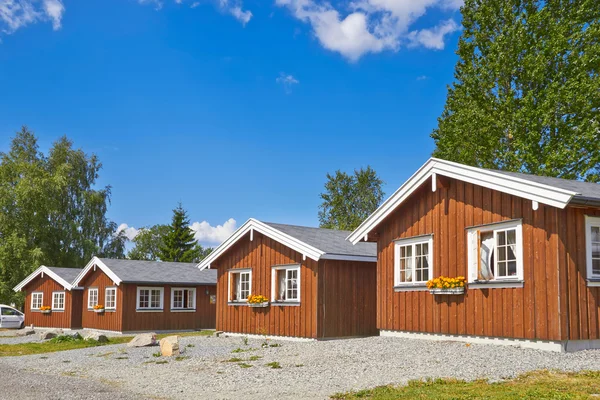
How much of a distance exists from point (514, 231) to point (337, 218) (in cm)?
5445

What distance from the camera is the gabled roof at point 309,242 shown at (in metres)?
20.0

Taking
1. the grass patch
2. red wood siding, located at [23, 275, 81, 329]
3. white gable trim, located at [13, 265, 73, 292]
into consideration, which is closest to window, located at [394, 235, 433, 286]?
the grass patch

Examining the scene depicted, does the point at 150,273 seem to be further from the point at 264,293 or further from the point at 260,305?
the point at 260,305

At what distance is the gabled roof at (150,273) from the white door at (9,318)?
7429 millimetres

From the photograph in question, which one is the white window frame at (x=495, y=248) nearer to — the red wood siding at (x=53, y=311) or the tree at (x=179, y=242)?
the red wood siding at (x=53, y=311)

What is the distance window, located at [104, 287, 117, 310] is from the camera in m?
31.2

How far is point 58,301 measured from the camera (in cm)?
3644

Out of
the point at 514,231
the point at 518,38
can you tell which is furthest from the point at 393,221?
the point at 518,38

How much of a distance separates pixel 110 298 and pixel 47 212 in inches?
802

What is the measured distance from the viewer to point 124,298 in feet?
99.8

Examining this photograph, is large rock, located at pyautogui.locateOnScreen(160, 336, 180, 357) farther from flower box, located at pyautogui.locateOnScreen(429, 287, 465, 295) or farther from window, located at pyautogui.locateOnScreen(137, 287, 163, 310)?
window, located at pyautogui.locateOnScreen(137, 287, 163, 310)

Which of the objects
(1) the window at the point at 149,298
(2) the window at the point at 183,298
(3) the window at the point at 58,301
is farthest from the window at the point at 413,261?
(3) the window at the point at 58,301

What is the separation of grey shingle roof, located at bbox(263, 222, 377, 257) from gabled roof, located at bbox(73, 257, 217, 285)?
9802 mm

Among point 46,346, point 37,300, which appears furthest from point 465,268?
point 37,300
